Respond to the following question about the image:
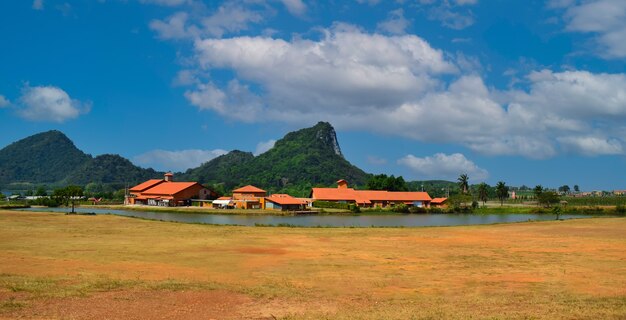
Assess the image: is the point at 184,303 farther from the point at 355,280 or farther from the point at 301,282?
the point at 355,280

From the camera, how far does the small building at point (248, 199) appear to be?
94.0m

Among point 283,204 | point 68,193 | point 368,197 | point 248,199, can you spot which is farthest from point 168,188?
point 368,197

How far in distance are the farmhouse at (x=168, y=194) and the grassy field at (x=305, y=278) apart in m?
69.2

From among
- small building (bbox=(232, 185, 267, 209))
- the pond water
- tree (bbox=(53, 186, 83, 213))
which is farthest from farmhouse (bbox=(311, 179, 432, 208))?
tree (bbox=(53, 186, 83, 213))

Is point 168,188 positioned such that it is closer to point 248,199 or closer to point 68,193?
point 248,199

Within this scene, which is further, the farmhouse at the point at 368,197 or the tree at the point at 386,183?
the tree at the point at 386,183

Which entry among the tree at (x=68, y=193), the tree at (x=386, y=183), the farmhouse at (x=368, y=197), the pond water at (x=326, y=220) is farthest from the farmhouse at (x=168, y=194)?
the tree at (x=386, y=183)

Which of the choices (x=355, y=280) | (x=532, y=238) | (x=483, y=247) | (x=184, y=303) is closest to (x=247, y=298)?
(x=184, y=303)

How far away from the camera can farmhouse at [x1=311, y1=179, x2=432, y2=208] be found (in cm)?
10525

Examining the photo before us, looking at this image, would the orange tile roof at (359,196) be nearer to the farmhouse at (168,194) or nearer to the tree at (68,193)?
the farmhouse at (168,194)

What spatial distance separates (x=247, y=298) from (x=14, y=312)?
22.7ft

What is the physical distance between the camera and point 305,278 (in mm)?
20766

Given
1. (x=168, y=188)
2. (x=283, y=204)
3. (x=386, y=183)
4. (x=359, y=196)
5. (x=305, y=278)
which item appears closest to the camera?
(x=305, y=278)

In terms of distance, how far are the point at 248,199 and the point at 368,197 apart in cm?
2744
